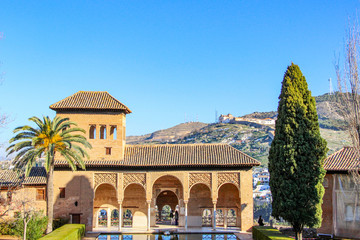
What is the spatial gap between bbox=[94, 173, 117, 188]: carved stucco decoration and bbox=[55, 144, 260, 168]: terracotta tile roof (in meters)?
0.75

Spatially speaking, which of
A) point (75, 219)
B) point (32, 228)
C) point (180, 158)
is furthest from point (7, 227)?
point (180, 158)

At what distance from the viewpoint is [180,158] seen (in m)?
27.0

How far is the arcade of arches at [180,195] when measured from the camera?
26.4 metres

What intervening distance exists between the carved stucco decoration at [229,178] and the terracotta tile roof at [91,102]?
8030 millimetres

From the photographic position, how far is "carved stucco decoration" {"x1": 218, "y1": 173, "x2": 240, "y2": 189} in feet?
86.9

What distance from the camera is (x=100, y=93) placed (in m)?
28.8

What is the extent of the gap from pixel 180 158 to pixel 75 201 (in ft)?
24.4

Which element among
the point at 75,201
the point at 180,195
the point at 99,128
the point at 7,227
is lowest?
the point at 7,227

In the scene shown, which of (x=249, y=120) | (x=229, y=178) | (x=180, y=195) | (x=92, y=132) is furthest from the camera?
(x=249, y=120)

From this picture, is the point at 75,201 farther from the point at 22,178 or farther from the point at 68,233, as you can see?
the point at 68,233

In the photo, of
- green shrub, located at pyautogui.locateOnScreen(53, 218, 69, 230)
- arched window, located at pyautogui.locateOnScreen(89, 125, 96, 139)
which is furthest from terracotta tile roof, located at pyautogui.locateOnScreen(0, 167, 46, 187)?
arched window, located at pyautogui.locateOnScreen(89, 125, 96, 139)

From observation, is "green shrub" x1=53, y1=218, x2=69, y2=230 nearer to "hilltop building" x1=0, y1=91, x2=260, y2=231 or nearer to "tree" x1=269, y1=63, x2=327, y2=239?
"hilltop building" x1=0, y1=91, x2=260, y2=231

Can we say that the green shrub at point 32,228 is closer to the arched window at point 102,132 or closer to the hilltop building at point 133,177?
the hilltop building at point 133,177

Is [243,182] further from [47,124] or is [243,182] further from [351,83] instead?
[47,124]
